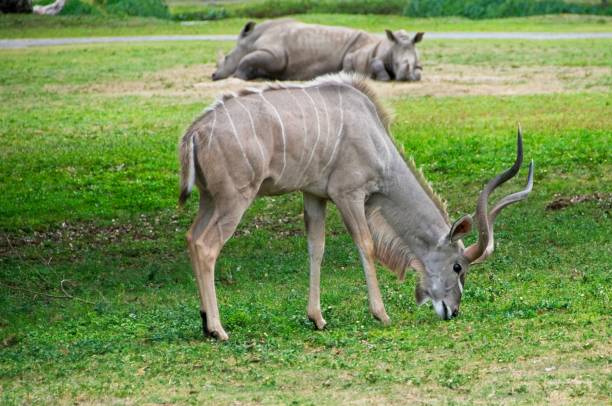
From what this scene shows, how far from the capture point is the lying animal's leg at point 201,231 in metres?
8.68

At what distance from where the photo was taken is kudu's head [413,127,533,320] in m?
9.17

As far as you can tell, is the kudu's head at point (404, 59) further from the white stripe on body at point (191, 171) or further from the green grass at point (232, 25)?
the white stripe on body at point (191, 171)

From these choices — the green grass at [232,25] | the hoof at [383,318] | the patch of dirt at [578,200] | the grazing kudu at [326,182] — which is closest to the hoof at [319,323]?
the grazing kudu at [326,182]

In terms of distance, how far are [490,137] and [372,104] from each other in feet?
23.2

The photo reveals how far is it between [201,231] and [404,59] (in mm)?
14281

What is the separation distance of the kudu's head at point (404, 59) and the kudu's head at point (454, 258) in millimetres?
13367

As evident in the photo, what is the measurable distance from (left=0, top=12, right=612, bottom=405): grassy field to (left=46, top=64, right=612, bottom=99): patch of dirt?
0.92 feet

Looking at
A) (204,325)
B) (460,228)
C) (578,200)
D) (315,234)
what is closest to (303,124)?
(315,234)

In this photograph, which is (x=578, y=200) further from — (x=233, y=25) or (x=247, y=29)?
(x=233, y=25)

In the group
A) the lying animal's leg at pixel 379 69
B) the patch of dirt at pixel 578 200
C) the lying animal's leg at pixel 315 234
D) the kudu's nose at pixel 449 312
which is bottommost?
the lying animal's leg at pixel 379 69

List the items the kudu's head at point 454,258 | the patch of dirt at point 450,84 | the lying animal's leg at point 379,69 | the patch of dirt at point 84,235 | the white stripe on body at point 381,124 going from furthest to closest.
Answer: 1. the lying animal's leg at point 379,69
2. the patch of dirt at point 450,84
3. the patch of dirt at point 84,235
4. the white stripe on body at point 381,124
5. the kudu's head at point 454,258

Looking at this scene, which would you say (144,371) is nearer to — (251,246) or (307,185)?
(307,185)

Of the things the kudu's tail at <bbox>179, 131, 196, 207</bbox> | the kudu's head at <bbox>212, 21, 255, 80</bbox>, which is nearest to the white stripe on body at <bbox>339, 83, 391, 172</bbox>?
the kudu's tail at <bbox>179, 131, 196, 207</bbox>

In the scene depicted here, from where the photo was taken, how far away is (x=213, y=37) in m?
31.9
